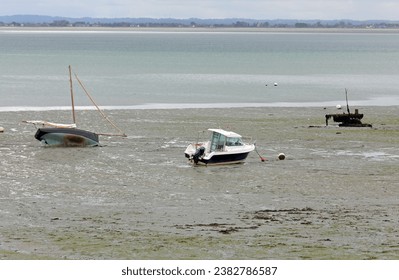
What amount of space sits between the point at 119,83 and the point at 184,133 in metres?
44.7

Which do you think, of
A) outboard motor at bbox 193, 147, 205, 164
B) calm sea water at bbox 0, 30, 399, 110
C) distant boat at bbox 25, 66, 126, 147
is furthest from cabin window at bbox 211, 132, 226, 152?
calm sea water at bbox 0, 30, 399, 110

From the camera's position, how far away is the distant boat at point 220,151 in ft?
138

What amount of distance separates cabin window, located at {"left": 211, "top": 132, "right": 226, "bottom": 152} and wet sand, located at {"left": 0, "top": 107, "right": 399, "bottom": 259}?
1.21 meters

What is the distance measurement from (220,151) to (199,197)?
8.24m

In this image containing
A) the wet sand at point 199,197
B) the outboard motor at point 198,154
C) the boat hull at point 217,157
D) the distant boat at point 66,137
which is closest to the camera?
the wet sand at point 199,197

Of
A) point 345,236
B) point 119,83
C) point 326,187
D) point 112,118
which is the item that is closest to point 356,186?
point 326,187

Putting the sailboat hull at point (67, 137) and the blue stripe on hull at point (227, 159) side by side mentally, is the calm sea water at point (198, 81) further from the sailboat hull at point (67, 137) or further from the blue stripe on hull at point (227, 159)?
the blue stripe on hull at point (227, 159)

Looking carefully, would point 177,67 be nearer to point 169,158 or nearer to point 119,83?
point 119,83

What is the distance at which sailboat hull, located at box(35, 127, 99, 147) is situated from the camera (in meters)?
47.2

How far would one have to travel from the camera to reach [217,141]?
43406mm

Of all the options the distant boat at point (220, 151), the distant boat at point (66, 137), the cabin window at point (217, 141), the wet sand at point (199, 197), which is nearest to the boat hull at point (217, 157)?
the distant boat at point (220, 151)

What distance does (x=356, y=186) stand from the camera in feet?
121

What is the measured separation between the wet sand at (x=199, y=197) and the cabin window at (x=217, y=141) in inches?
47.6

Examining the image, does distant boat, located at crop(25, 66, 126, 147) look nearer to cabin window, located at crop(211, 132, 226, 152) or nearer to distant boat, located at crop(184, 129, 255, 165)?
distant boat, located at crop(184, 129, 255, 165)
